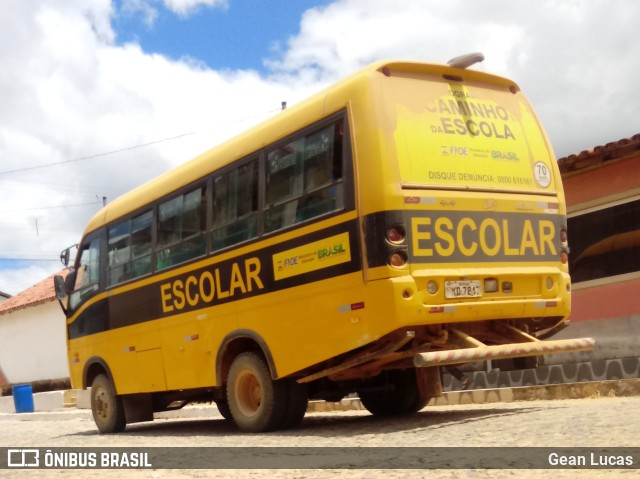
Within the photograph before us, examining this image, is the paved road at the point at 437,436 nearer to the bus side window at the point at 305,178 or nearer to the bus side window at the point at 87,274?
the bus side window at the point at 305,178

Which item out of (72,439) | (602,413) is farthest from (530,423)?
(72,439)

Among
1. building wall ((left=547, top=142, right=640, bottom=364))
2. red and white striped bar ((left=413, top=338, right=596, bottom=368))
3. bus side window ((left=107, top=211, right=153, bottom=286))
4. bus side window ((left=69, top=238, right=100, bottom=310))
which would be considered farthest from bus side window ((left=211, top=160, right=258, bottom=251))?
building wall ((left=547, top=142, right=640, bottom=364))

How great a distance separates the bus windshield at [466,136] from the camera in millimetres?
8164

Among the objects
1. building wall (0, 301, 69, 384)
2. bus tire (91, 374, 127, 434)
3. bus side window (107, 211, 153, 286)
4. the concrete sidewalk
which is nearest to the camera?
bus side window (107, 211, 153, 286)

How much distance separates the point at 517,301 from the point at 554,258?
747mm

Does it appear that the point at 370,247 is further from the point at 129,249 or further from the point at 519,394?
the point at 519,394

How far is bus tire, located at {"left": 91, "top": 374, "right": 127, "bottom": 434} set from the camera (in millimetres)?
12453

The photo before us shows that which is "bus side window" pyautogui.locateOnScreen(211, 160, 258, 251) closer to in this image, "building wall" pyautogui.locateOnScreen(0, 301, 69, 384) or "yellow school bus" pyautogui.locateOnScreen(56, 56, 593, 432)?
"yellow school bus" pyautogui.locateOnScreen(56, 56, 593, 432)

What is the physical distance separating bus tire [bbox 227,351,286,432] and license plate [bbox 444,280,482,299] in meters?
2.24

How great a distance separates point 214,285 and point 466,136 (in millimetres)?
3351

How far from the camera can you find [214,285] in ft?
32.7

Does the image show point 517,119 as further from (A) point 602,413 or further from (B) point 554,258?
(A) point 602,413

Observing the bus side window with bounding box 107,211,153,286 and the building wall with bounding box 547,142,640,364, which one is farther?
the building wall with bounding box 547,142,640,364

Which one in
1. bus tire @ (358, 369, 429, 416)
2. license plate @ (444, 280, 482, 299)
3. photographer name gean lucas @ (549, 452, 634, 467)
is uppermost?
license plate @ (444, 280, 482, 299)
